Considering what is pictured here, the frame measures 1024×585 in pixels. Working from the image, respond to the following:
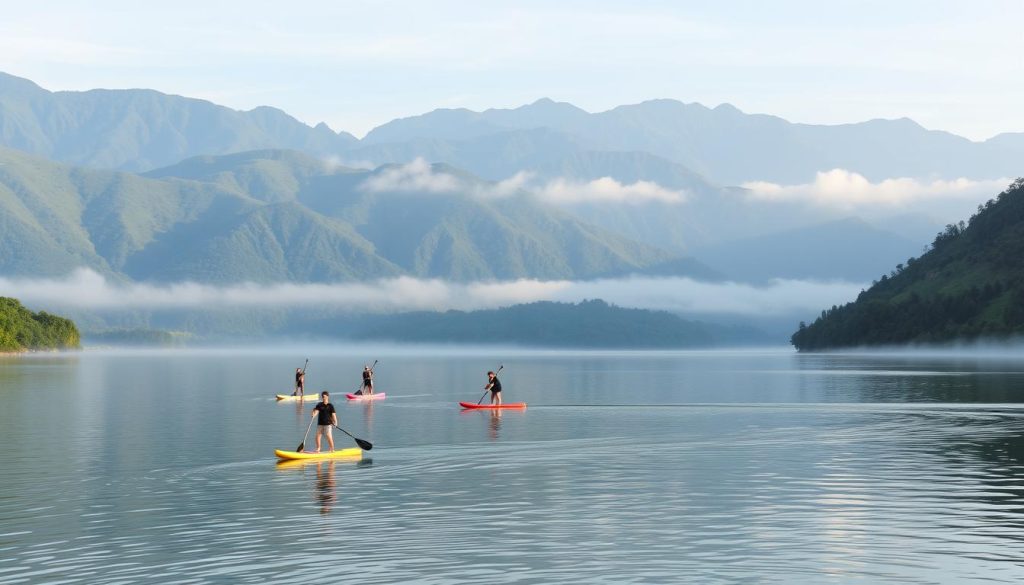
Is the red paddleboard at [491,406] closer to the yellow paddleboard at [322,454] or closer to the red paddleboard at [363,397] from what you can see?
the red paddleboard at [363,397]

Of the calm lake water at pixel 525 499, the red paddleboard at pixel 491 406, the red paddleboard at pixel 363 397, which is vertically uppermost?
the red paddleboard at pixel 363 397

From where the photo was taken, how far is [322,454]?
6794 cm

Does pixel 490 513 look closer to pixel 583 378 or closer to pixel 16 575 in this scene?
pixel 16 575

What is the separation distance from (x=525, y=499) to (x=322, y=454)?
18.2m

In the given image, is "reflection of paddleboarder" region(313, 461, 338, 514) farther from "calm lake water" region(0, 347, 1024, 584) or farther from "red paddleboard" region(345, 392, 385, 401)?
"red paddleboard" region(345, 392, 385, 401)

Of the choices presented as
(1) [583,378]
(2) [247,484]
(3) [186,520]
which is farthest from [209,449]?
(1) [583,378]

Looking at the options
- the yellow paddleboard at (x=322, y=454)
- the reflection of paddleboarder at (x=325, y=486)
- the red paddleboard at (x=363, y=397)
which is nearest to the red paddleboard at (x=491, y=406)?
the red paddleboard at (x=363, y=397)

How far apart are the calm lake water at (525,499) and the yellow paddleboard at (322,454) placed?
5.13 ft

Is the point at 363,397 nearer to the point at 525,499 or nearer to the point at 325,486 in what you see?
the point at 325,486

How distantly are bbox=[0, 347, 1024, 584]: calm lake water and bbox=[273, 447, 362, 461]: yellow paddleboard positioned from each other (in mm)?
1564

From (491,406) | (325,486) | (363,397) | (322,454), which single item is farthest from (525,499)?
(363,397)

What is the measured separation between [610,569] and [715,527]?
780cm

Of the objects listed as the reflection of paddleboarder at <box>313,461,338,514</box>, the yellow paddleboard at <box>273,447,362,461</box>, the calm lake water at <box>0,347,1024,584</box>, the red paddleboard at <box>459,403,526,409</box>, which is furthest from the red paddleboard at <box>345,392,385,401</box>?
the reflection of paddleboarder at <box>313,461,338,514</box>

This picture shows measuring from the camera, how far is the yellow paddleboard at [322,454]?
2640 inches
